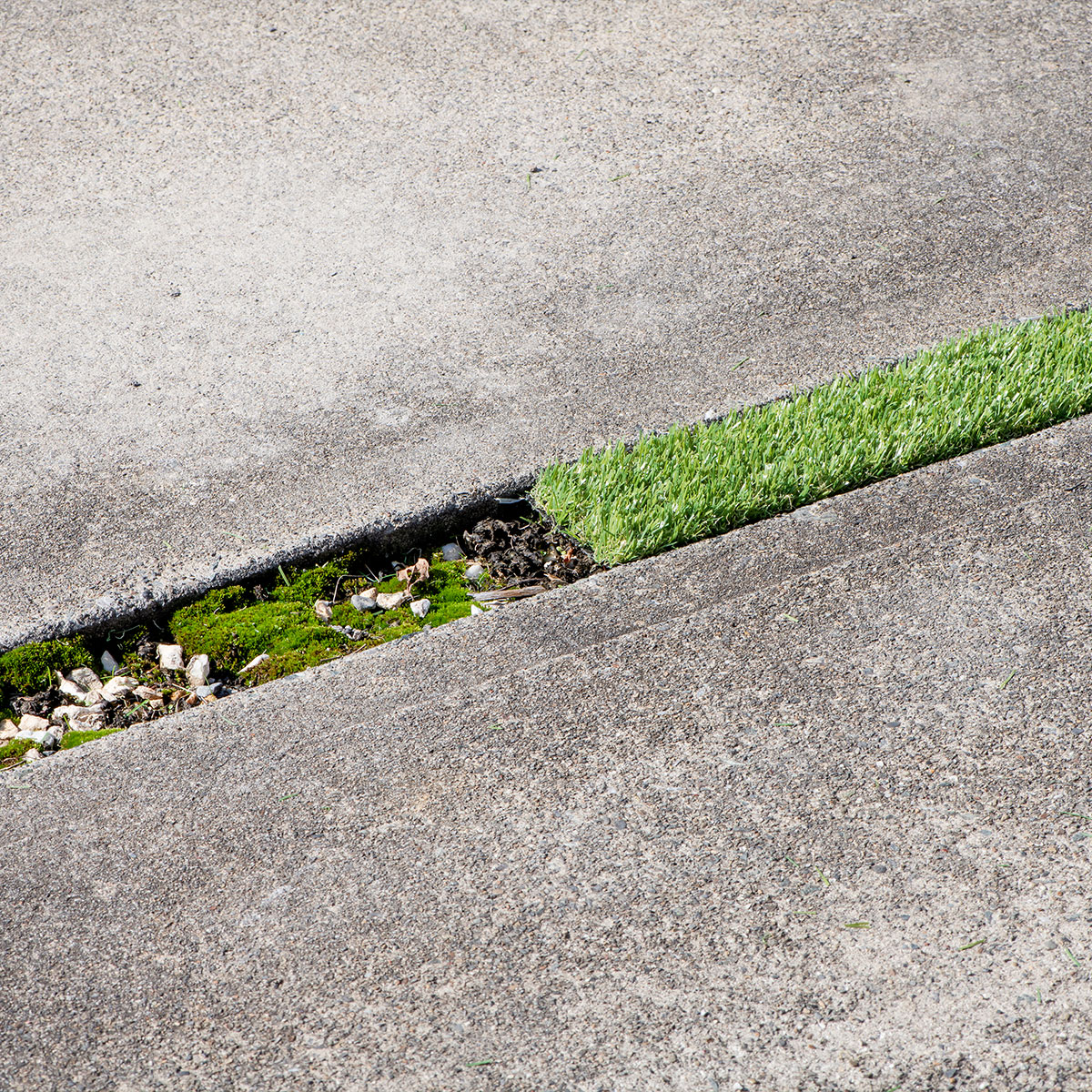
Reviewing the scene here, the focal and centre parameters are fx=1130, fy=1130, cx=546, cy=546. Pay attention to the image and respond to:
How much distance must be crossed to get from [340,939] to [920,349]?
9.12 feet

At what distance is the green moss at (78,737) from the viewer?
105 inches

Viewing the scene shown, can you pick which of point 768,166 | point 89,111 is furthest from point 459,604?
point 89,111

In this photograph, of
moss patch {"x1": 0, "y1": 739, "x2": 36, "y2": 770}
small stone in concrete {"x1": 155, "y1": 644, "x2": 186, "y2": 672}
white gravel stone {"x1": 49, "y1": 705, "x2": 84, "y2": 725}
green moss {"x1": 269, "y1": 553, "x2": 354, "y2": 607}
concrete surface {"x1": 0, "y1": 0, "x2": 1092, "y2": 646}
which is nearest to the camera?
moss patch {"x1": 0, "y1": 739, "x2": 36, "y2": 770}

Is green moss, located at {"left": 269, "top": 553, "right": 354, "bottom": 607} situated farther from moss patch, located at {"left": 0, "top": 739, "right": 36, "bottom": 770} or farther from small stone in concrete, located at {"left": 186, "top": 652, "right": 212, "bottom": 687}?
moss patch, located at {"left": 0, "top": 739, "right": 36, "bottom": 770}

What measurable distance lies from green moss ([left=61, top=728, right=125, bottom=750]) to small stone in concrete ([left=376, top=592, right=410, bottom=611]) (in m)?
0.73

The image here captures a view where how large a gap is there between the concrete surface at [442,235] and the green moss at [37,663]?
7 cm

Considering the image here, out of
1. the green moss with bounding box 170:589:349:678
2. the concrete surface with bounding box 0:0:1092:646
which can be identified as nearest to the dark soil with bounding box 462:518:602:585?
the concrete surface with bounding box 0:0:1092:646

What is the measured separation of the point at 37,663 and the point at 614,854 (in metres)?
1.51

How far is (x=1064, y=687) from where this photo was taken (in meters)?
2.62

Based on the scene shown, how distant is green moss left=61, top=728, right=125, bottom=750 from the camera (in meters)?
2.66

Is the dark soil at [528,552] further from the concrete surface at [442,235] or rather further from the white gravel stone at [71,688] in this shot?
the white gravel stone at [71,688]

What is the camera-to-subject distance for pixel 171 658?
284 centimetres

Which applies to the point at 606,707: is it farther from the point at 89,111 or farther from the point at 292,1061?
the point at 89,111

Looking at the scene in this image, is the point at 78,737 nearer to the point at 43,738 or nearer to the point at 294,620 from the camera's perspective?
the point at 43,738
